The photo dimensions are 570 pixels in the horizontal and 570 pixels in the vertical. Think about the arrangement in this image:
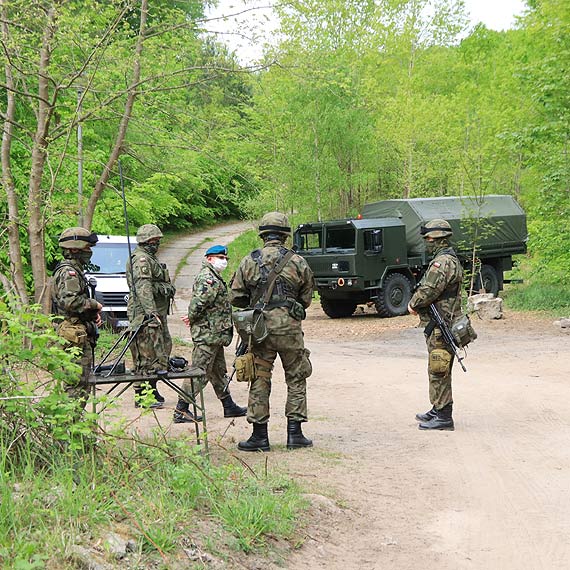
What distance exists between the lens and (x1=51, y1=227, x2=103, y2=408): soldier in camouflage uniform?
255 inches

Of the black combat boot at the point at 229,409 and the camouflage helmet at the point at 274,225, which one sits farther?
the black combat boot at the point at 229,409

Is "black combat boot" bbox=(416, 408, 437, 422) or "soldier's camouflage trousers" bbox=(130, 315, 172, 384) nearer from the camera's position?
"black combat boot" bbox=(416, 408, 437, 422)

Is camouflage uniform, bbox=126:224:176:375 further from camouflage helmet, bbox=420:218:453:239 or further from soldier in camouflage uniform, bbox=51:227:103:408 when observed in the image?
camouflage helmet, bbox=420:218:453:239

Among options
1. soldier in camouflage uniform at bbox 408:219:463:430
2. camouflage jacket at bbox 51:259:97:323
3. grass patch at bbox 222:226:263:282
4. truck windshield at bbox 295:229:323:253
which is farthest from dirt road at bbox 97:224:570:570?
grass patch at bbox 222:226:263:282

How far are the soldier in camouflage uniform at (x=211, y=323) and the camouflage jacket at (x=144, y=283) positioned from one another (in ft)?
1.61

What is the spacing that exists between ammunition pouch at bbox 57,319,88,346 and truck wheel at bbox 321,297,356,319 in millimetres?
12489

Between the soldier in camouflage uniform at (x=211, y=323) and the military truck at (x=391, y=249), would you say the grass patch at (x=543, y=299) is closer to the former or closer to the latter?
the military truck at (x=391, y=249)

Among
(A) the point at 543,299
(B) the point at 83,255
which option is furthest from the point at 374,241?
(B) the point at 83,255

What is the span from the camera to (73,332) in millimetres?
6566

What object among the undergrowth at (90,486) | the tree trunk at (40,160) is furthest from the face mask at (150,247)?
the undergrowth at (90,486)

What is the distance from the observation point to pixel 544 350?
1266cm

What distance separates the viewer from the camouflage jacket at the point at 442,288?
23.6 ft

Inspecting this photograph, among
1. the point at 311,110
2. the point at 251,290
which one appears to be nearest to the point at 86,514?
the point at 251,290

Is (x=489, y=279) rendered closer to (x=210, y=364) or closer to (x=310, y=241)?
(x=310, y=241)
